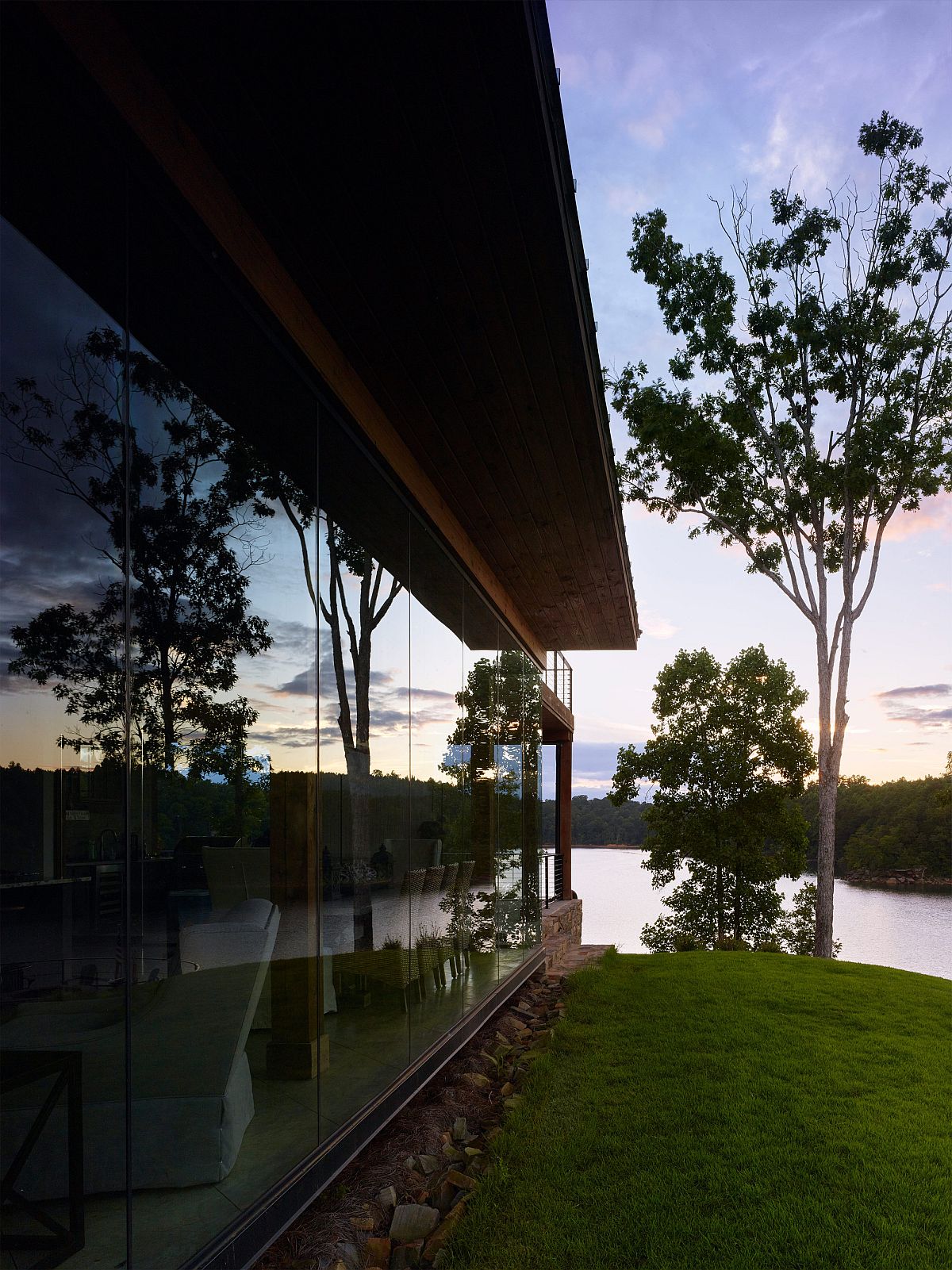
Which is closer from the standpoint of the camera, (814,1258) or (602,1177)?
(814,1258)

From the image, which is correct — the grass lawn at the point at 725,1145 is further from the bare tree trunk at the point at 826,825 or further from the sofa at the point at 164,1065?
the bare tree trunk at the point at 826,825

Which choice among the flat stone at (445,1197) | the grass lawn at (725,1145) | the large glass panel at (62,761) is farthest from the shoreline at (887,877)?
the large glass panel at (62,761)

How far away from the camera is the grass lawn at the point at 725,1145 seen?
3281mm

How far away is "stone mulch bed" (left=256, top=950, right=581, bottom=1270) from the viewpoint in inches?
124

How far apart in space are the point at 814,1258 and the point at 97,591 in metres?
3.23

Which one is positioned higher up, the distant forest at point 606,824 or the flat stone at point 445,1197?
the flat stone at point 445,1197

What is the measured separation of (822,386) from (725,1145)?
12838mm

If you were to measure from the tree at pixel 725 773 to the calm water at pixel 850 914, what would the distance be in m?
1.00

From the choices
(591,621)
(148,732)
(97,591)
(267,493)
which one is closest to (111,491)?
(97,591)

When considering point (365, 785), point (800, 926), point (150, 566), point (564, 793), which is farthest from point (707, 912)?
point (150, 566)

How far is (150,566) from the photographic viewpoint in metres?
2.40

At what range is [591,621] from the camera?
1066 centimetres

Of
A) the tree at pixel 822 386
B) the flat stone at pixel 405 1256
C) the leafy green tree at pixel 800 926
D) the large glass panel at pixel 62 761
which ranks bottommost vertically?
the leafy green tree at pixel 800 926

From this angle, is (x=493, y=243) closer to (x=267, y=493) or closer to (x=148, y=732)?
(x=267, y=493)
